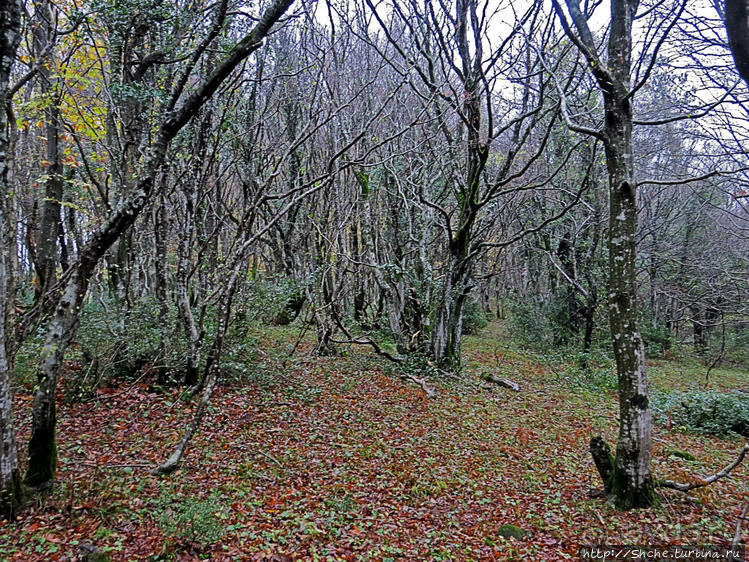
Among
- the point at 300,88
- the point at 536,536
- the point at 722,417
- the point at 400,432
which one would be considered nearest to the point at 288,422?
the point at 400,432

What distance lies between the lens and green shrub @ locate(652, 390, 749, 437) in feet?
28.6

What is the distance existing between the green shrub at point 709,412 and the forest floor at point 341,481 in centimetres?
45

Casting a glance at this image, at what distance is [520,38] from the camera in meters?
10.5

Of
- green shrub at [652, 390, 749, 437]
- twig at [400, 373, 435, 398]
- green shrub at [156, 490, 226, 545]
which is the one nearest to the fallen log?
twig at [400, 373, 435, 398]

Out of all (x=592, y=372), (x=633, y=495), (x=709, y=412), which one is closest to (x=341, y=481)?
(x=633, y=495)

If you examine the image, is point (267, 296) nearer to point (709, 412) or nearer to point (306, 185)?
point (306, 185)

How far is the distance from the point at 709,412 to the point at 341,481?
26.7 ft

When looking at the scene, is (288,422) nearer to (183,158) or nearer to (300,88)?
(183,158)

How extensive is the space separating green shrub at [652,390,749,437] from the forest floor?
1.47ft

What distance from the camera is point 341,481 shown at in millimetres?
5727

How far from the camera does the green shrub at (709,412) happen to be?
872cm

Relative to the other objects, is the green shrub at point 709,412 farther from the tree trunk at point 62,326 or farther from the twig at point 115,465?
the tree trunk at point 62,326

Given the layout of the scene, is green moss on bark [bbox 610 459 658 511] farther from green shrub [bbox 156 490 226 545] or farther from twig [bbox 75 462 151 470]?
twig [bbox 75 462 151 470]

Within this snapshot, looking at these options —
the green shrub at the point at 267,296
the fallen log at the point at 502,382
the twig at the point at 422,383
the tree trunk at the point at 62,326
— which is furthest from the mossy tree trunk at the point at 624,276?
the green shrub at the point at 267,296
